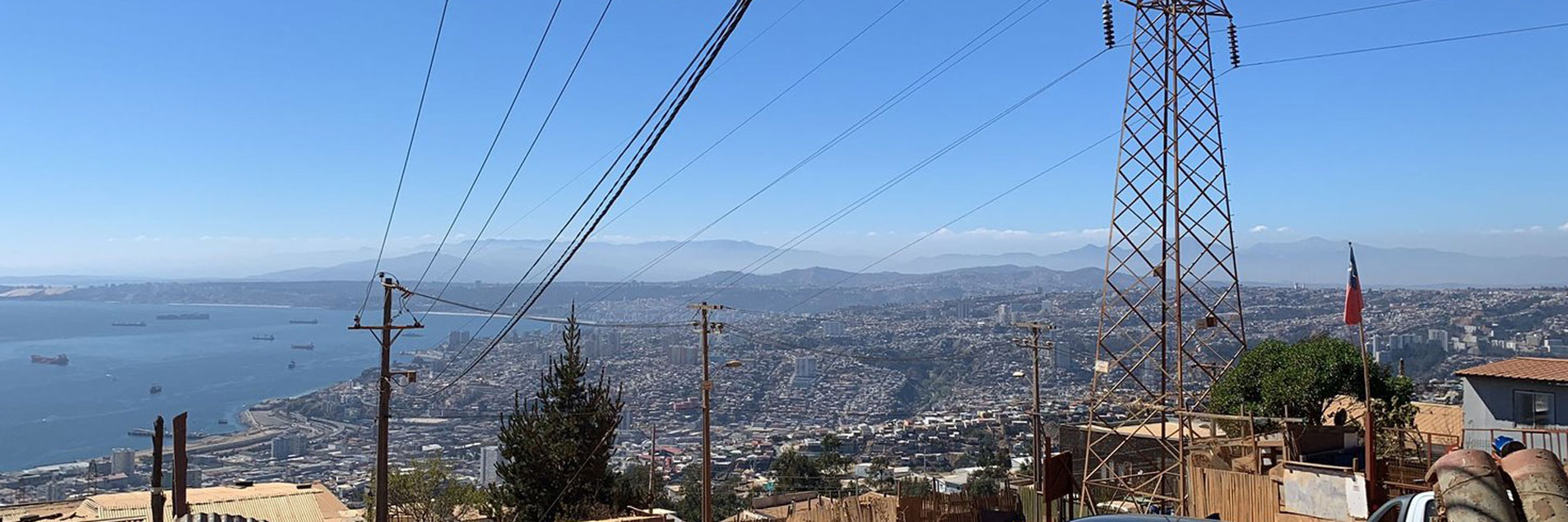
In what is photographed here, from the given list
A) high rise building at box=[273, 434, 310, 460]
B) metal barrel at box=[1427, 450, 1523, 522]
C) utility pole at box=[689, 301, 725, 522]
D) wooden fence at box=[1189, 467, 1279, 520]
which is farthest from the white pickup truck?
high rise building at box=[273, 434, 310, 460]

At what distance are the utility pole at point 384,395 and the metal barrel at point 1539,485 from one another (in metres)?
14.2

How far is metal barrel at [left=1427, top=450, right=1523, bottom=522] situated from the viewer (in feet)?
22.4

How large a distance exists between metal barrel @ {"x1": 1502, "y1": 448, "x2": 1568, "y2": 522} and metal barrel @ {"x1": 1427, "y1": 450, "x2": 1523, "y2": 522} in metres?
0.08

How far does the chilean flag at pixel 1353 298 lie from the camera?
11.1 m

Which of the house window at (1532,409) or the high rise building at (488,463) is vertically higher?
the house window at (1532,409)

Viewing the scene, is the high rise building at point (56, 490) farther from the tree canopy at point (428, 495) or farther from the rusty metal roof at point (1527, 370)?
the rusty metal roof at point (1527, 370)

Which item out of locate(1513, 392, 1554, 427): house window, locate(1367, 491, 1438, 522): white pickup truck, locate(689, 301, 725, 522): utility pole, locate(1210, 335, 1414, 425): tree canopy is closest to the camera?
locate(1367, 491, 1438, 522): white pickup truck

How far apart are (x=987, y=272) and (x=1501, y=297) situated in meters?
126

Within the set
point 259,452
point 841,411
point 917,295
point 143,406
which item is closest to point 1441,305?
point 841,411

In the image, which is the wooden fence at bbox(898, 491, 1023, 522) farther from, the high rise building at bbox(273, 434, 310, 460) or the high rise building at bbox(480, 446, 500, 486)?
the high rise building at bbox(273, 434, 310, 460)

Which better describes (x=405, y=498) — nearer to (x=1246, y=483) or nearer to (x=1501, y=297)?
(x=1246, y=483)

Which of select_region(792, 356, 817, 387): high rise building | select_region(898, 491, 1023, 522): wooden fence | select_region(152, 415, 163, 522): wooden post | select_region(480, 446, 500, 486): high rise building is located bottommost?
select_region(480, 446, 500, 486): high rise building

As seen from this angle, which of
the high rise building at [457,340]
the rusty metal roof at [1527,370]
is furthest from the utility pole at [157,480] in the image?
the high rise building at [457,340]

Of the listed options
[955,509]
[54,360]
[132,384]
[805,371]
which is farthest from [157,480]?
[54,360]
